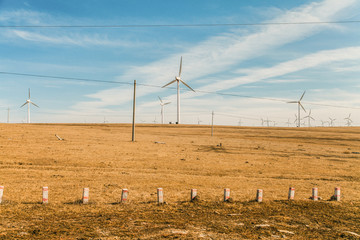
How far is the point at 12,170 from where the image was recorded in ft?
75.5

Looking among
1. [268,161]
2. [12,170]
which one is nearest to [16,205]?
[12,170]

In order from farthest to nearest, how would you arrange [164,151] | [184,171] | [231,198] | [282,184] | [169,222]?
[164,151] → [184,171] → [282,184] → [231,198] → [169,222]

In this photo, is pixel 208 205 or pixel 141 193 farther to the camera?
pixel 141 193

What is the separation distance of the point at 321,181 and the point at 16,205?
21661mm

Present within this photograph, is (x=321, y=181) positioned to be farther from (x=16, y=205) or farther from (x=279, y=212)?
(x=16, y=205)

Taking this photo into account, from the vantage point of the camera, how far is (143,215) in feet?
42.7

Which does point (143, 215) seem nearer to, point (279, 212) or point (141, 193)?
point (141, 193)

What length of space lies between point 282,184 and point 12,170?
20626mm

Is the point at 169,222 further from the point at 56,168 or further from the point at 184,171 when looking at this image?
the point at 56,168

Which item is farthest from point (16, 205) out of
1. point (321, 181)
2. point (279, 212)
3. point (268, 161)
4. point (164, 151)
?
point (268, 161)

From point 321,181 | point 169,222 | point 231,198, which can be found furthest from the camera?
point 321,181

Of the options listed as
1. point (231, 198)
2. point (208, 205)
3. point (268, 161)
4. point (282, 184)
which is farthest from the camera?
point (268, 161)

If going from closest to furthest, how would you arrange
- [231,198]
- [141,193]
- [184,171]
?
1. [231,198]
2. [141,193]
3. [184,171]

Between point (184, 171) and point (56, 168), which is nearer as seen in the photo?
point (56, 168)
